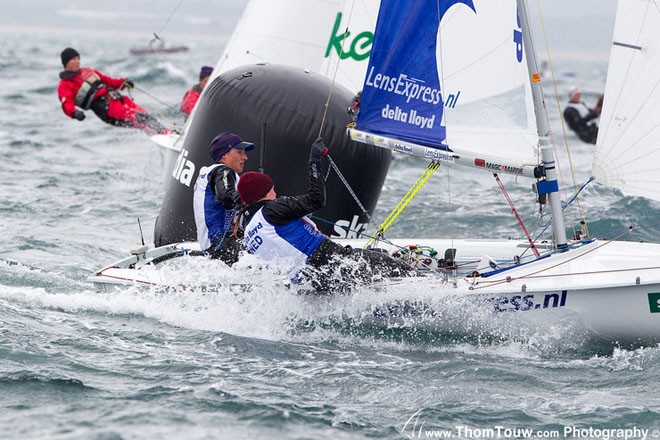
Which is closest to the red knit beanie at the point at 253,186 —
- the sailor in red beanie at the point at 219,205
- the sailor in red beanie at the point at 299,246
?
the sailor in red beanie at the point at 299,246

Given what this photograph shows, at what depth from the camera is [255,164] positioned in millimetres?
6570

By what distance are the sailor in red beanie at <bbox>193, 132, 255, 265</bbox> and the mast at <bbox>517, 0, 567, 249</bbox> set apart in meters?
1.65

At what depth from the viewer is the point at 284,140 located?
256 inches

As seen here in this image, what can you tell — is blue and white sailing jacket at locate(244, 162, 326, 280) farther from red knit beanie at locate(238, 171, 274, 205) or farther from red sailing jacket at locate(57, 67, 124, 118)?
red sailing jacket at locate(57, 67, 124, 118)

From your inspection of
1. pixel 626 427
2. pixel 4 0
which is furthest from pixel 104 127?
pixel 4 0

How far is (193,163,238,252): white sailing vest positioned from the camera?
6.02 meters

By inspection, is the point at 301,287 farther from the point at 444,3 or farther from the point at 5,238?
the point at 5,238

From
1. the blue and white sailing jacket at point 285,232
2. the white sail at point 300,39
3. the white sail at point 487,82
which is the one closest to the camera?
the blue and white sailing jacket at point 285,232

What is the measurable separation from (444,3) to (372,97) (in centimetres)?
67

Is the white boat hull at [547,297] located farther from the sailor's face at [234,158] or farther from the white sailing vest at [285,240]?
the sailor's face at [234,158]

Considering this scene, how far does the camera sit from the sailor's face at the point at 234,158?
6.02 metres

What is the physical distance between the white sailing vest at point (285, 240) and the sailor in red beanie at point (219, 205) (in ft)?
1.20

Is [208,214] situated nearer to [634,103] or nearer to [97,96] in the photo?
[634,103]

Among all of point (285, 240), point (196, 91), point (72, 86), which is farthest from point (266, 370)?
point (196, 91)
